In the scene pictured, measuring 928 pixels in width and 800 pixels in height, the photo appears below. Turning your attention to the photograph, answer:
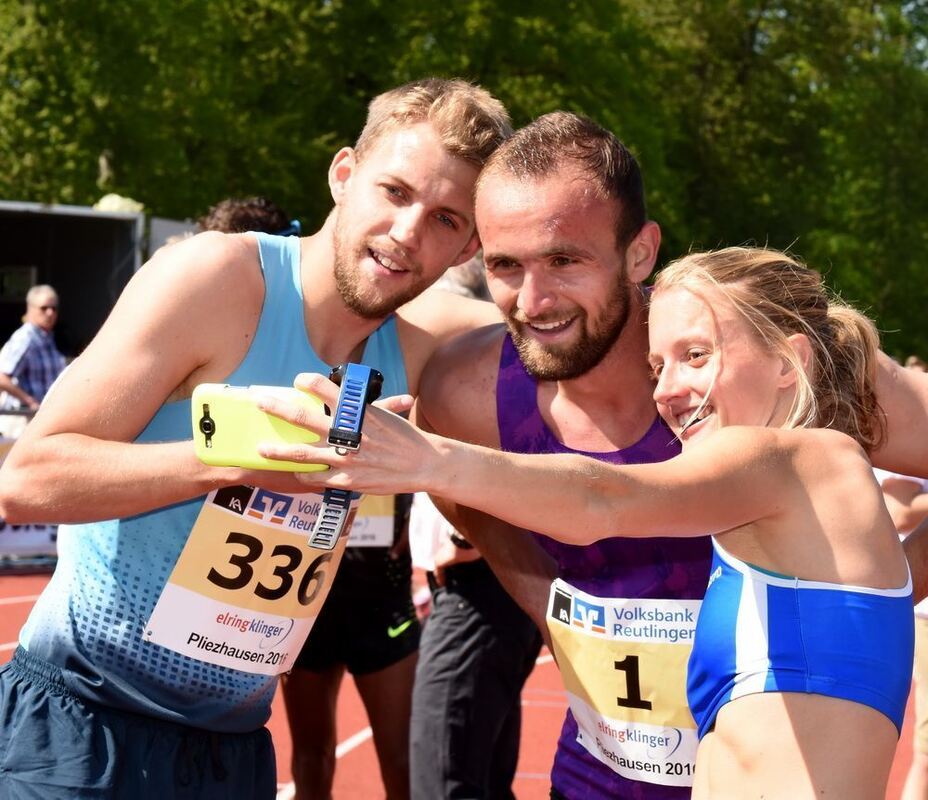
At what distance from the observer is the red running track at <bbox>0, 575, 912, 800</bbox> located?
609 centimetres

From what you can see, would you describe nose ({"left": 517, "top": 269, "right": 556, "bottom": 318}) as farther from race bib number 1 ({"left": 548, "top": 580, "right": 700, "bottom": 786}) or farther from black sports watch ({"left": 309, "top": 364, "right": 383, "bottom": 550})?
black sports watch ({"left": 309, "top": 364, "right": 383, "bottom": 550})

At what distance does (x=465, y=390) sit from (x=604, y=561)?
0.53 meters

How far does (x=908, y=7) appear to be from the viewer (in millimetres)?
34719

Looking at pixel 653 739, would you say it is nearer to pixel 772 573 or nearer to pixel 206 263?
pixel 772 573

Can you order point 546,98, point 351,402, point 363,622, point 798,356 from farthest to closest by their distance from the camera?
point 546,98
point 363,622
point 798,356
point 351,402

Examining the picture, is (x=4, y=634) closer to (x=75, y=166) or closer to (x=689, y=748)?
(x=689, y=748)

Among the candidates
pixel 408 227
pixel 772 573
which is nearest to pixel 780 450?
pixel 772 573

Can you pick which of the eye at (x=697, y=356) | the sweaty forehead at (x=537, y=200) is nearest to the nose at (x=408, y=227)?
the sweaty forehead at (x=537, y=200)

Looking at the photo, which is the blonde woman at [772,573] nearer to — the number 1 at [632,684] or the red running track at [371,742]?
the number 1 at [632,684]

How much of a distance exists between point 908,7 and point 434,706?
34.7 metres

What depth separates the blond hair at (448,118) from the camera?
289cm

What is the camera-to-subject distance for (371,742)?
22.3 ft

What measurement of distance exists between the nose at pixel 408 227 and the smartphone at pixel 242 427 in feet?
3.12

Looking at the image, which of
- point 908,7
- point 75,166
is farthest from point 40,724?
point 908,7
